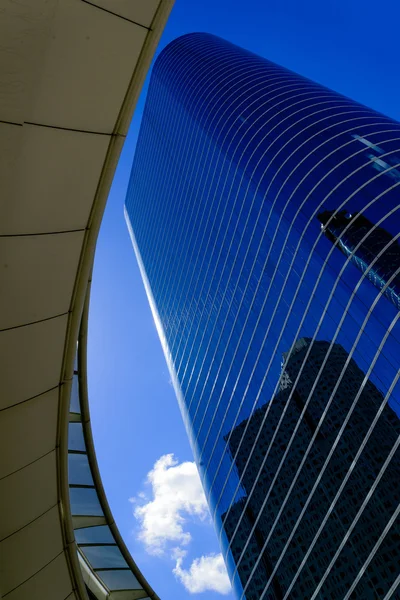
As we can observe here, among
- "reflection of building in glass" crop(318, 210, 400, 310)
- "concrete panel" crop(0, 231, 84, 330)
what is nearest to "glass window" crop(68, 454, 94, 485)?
"concrete panel" crop(0, 231, 84, 330)

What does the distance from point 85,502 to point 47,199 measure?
9.75 m

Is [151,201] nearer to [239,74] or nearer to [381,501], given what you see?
[239,74]

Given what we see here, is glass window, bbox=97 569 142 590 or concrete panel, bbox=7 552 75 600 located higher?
glass window, bbox=97 569 142 590

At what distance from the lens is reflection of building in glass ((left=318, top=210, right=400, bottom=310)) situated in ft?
117

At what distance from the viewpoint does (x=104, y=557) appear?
12609mm

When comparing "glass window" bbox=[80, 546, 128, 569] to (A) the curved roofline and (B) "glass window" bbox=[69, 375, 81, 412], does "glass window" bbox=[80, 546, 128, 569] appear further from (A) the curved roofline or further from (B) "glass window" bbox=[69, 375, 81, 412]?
(B) "glass window" bbox=[69, 375, 81, 412]

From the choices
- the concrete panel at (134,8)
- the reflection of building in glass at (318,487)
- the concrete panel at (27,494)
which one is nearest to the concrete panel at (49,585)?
the concrete panel at (27,494)

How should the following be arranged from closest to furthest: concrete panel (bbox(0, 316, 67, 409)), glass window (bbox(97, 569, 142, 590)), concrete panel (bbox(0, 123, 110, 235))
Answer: concrete panel (bbox(0, 123, 110, 235)) < concrete panel (bbox(0, 316, 67, 409)) < glass window (bbox(97, 569, 142, 590))

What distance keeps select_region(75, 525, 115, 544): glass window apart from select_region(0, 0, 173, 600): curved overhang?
4.85 metres

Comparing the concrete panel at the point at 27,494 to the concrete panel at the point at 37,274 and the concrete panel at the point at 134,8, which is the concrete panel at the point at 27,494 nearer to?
the concrete panel at the point at 37,274

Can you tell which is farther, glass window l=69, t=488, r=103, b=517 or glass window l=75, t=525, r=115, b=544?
glass window l=75, t=525, r=115, b=544

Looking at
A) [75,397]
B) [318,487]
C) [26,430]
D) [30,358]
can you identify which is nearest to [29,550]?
[26,430]

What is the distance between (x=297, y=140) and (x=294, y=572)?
167 ft

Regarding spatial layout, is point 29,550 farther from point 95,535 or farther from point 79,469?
point 95,535
